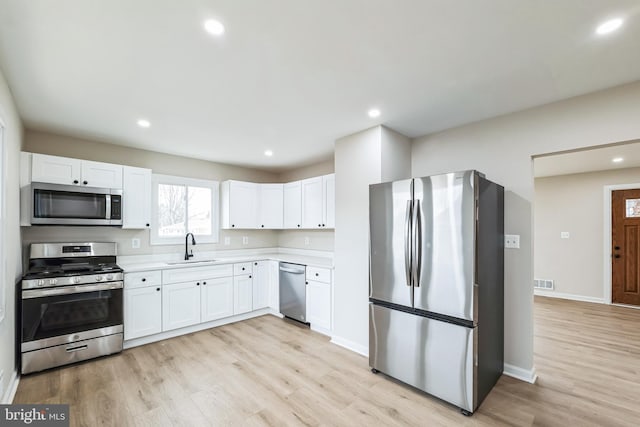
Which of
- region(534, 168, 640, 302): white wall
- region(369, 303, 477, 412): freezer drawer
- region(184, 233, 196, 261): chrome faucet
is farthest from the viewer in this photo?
region(534, 168, 640, 302): white wall

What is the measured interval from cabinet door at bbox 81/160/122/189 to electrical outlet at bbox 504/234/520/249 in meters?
4.40

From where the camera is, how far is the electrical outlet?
2.72m

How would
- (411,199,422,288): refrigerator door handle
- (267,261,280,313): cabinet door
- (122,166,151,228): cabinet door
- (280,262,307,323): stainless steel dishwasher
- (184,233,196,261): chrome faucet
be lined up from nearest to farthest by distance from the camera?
(411,199,422,288): refrigerator door handle → (122,166,151,228): cabinet door → (280,262,307,323): stainless steel dishwasher → (184,233,196,261): chrome faucet → (267,261,280,313): cabinet door

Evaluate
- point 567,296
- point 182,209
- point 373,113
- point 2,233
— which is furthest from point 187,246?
point 567,296

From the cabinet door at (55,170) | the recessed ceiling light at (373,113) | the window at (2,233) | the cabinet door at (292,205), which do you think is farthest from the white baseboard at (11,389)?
the recessed ceiling light at (373,113)

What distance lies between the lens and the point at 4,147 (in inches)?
84.5

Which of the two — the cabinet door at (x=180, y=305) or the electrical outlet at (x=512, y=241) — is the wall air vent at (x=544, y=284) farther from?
the cabinet door at (x=180, y=305)

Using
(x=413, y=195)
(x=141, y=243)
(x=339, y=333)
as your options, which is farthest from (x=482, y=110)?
(x=141, y=243)

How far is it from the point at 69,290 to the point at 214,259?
1797 mm

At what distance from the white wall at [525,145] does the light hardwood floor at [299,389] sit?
1.78 ft

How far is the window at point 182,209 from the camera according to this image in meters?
4.10

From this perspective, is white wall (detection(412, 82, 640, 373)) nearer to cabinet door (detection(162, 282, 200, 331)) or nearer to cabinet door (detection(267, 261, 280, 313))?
cabinet door (detection(267, 261, 280, 313))

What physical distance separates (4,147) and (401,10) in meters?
2.95

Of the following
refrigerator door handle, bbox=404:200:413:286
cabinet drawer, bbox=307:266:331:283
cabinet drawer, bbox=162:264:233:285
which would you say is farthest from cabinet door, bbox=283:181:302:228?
refrigerator door handle, bbox=404:200:413:286
